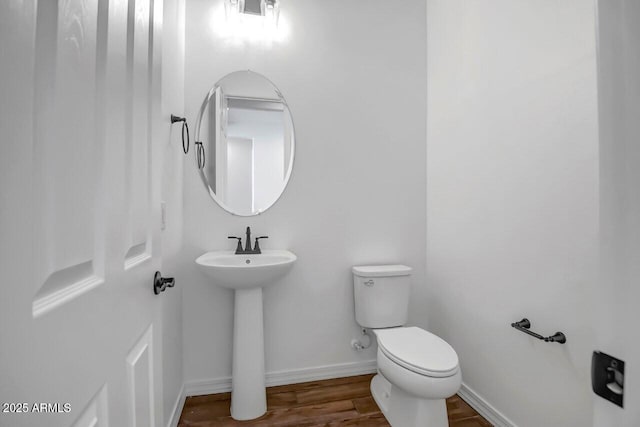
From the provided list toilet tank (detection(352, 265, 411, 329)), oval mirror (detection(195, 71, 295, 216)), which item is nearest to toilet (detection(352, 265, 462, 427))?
toilet tank (detection(352, 265, 411, 329))

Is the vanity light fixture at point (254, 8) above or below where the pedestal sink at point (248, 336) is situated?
above

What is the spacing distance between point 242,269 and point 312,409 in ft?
2.99

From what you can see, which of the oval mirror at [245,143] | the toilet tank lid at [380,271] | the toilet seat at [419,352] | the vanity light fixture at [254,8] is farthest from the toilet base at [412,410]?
the vanity light fixture at [254,8]

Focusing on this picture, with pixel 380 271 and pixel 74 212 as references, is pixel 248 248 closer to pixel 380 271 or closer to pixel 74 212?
pixel 380 271

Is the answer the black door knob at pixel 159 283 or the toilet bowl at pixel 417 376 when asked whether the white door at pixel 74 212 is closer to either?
the black door knob at pixel 159 283

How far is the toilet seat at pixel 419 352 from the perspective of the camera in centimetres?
129

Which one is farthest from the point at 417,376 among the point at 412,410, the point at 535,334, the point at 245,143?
the point at 245,143

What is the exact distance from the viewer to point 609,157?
0.39 m

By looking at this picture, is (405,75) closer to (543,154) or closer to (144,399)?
(543,154)

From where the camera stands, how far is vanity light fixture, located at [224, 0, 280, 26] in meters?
1.84

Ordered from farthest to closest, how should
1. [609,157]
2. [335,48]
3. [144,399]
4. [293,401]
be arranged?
[335,48] < [293,401] < [144,399] < [609,157]

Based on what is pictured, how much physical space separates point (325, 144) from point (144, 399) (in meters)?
1.65

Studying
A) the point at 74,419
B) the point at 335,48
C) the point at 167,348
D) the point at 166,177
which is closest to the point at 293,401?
the point at 167,348

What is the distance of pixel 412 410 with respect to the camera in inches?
56.0
